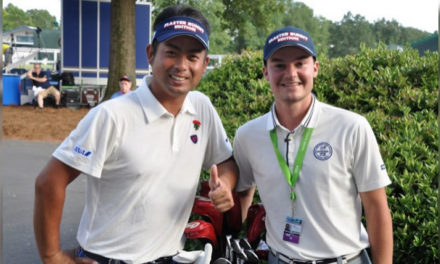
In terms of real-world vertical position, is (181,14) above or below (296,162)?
above

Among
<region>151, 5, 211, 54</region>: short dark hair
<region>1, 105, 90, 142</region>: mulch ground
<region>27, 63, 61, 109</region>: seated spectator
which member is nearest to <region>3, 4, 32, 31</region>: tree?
<region>27, 63, 61, 109</region>: seated spectator

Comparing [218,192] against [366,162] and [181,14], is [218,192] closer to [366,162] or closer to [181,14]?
[366,162]

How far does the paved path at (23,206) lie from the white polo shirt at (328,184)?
2.08 metres

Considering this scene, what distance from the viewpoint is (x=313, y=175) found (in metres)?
2.71

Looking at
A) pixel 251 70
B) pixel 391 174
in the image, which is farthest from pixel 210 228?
pixel 251 70

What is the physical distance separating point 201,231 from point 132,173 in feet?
2.08

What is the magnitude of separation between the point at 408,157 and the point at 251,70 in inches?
126

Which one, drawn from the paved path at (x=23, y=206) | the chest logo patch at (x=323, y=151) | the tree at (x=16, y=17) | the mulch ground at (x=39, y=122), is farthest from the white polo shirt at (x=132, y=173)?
the tree at (x=16, y=17)

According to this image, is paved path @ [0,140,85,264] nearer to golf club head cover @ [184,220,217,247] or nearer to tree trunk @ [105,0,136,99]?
golf club head cover @ [184,220,217,247]

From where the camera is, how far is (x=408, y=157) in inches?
142

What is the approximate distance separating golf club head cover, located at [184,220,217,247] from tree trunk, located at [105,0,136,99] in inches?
530

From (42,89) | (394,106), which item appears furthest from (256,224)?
(42,89)

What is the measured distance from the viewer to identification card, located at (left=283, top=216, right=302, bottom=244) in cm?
269

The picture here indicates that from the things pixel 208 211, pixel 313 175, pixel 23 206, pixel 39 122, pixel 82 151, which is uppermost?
pixel 82 151
